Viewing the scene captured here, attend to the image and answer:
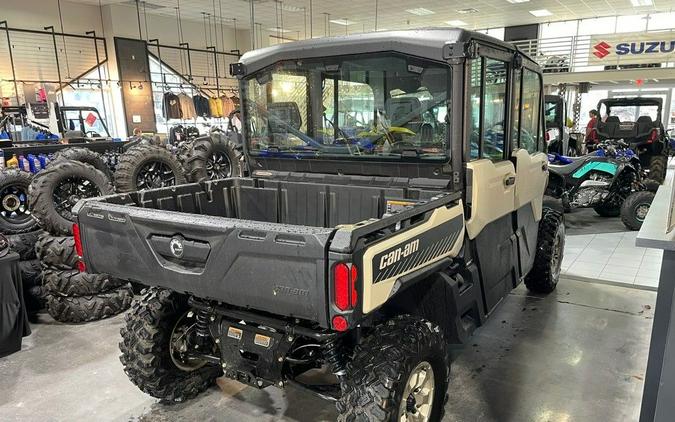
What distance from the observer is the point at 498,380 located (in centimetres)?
320

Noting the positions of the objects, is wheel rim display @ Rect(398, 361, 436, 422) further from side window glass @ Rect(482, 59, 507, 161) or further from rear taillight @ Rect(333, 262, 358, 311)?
side window glass @ Rect(482, 59, 507, 161)

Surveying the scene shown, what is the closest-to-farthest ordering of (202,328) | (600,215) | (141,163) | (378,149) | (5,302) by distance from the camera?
(202,328)
(378,149)
(5,302)
(141,163)
(600,215)

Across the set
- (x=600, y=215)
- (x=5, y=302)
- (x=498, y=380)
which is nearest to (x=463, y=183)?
(x=498, y=380)

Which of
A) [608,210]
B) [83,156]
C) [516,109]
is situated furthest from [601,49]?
[83,156]

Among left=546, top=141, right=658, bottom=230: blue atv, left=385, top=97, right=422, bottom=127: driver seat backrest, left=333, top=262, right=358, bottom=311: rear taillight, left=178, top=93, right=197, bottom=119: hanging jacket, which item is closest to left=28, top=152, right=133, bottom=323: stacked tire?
left=385, top=97, right=422, bottom=127: driver seat backrest

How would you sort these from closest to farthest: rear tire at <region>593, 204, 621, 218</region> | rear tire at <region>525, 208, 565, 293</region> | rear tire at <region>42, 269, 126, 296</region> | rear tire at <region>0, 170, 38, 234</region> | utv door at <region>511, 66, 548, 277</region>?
1. utv door at <region>511, 66, 548, 277</region>
2. rear tire at <region>42, 269, 126, 296</region>
3. rear tire at <region>525, 208, 565, 293</region>
4. rear tire at <region>0, 170, 38, 234</region>
5. rear tire at <region>593, 204, 621, 218</region>

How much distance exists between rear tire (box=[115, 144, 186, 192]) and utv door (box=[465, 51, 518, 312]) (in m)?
3.93

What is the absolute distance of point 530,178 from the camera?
3771mm

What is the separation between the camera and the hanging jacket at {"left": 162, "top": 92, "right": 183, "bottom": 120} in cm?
1209

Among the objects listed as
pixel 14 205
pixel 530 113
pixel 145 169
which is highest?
pixel 530 113

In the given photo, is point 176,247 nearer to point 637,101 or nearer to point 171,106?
point 637,101

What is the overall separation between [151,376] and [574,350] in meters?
3.00

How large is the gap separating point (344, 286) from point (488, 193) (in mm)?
1536

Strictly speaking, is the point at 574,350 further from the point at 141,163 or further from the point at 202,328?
the point at 141,163
